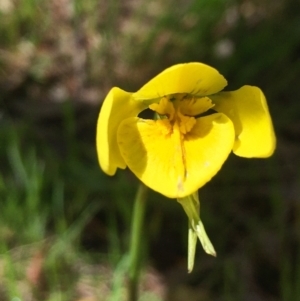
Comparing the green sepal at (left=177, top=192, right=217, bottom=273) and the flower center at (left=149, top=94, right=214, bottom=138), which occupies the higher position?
the flower center at (left=149, top=94, right=214, bottom=138)

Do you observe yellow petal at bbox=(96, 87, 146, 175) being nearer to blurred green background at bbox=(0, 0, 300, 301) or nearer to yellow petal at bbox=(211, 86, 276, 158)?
yellow petal at bbox=(211, 86, 276, 158)

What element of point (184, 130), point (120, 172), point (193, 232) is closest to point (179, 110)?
point (184, 130)

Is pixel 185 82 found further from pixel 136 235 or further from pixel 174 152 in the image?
pixel 136 235

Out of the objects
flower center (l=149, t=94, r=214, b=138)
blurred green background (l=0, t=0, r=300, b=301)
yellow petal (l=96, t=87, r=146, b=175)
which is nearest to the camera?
yellow petal (l=96, t=87, r=146, b=175)

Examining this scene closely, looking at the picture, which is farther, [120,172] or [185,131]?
[120,172]

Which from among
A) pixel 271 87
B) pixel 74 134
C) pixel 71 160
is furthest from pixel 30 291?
pixel 271 87

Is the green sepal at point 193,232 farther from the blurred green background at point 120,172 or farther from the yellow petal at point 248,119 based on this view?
the blurred green background at point 120,172

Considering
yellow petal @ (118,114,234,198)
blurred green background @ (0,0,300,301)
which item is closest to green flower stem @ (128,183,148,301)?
yellow petal @ (118,114,234,198)
